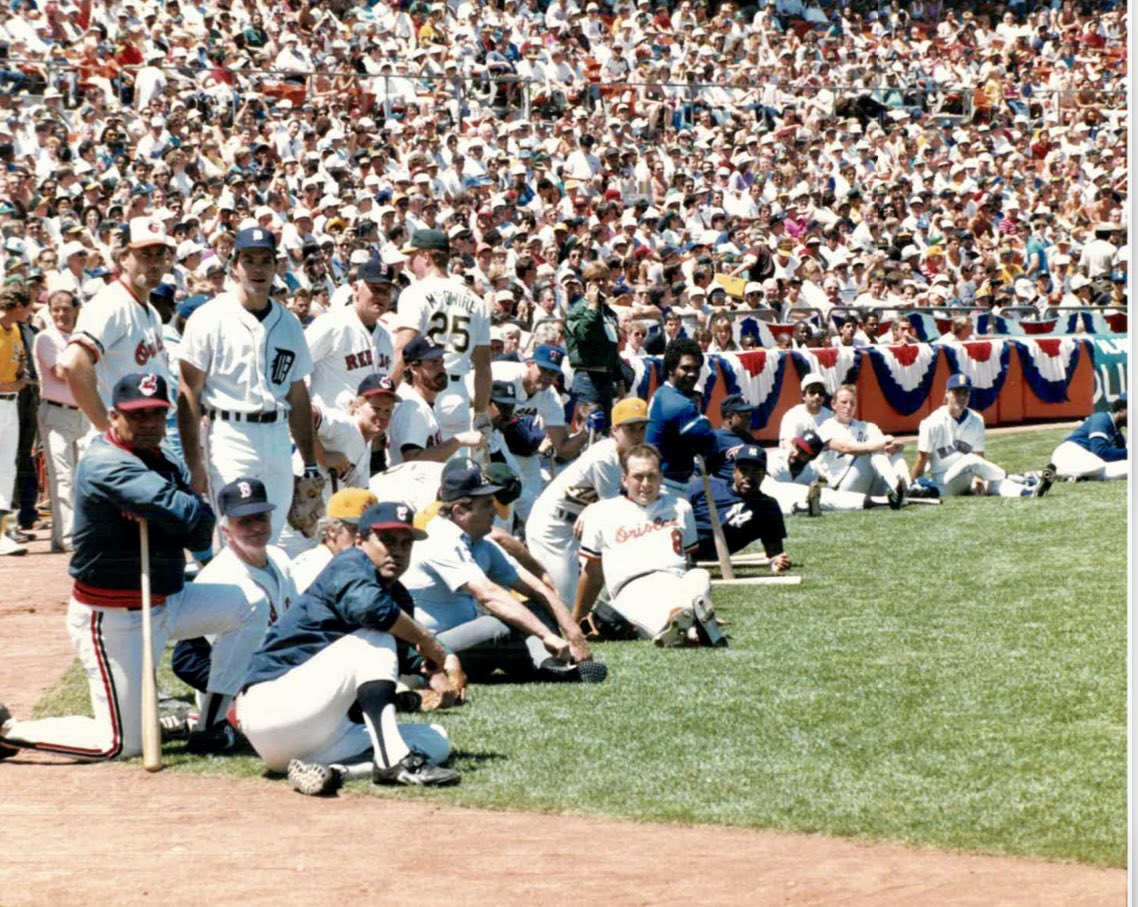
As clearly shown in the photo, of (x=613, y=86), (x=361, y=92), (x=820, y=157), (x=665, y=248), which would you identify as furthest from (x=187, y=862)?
(x=820, y=157)

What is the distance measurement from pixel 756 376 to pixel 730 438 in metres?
8.19

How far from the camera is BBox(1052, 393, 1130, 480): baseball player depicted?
18.3m

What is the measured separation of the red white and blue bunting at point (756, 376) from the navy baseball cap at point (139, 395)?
1408cm

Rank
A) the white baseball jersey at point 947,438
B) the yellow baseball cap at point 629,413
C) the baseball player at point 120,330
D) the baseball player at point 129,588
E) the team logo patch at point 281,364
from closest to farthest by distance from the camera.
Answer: the baseball player at point 129,588 → the baseball player at point 120,330 → the team logo patch at point 281,364 → the yellow baseball cap at point 629,413 → the white baseball jersey at point 947,438

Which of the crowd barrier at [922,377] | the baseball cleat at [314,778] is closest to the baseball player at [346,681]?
the baseball cleat at [314,778]

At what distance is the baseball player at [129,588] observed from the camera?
7.35m

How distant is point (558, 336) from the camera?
1563 centimetres

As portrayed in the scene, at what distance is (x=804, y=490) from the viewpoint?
53.6 ft

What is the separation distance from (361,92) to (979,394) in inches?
366

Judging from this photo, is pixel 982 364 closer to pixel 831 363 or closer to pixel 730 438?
pixel 831 363

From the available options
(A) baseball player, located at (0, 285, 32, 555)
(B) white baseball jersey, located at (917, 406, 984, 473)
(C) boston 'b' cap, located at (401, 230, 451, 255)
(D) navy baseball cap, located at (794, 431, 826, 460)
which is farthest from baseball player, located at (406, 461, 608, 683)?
(B) white baseball jersey, located at (917, 406, 984, 473)

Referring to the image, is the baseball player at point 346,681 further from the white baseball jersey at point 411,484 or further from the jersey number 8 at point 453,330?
the jersey number 8 at point 453,330

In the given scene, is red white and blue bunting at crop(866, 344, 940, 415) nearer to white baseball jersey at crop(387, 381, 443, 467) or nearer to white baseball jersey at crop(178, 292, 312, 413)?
white baseball jersey at crop(387, 381, 443, 467)

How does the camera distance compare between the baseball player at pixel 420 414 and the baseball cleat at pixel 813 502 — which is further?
the baseball cleat at pixel 813 502
